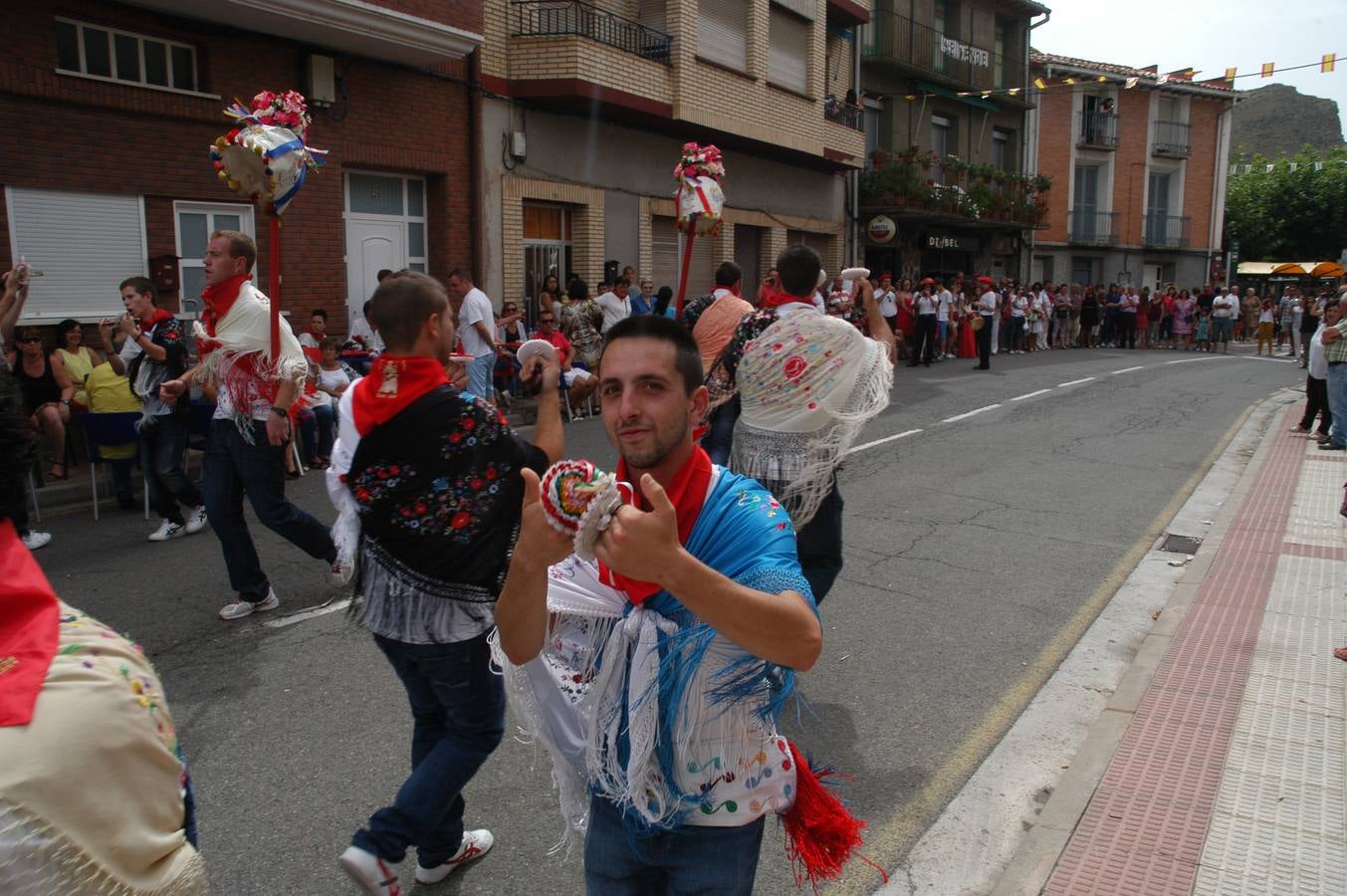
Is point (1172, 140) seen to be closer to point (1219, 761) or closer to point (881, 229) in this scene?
point (881, 229)

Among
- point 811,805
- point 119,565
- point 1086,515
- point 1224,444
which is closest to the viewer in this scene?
point 811,805

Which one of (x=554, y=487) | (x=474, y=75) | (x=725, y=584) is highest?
(x=474, y=75)

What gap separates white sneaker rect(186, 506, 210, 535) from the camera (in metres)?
7.58

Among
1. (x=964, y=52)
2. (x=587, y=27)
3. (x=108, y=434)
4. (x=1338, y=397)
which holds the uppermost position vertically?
(x=964, y=52)

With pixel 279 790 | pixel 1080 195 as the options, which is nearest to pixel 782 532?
pixel 279 790

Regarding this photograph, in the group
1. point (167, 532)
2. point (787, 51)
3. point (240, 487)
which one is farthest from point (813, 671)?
point (787, 51)

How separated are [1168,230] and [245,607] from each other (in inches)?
1749

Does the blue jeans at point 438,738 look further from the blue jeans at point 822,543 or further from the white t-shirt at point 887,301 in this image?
the white t-shirt at point 887,301

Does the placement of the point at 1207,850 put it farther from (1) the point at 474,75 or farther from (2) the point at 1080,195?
(2) the point at 1080,195

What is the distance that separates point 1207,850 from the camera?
10.8 ft

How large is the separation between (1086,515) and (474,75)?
35.0ft

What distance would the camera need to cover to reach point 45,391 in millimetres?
9070

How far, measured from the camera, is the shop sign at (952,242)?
30558 mm

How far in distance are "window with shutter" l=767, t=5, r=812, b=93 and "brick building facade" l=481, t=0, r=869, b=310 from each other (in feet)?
0.13
